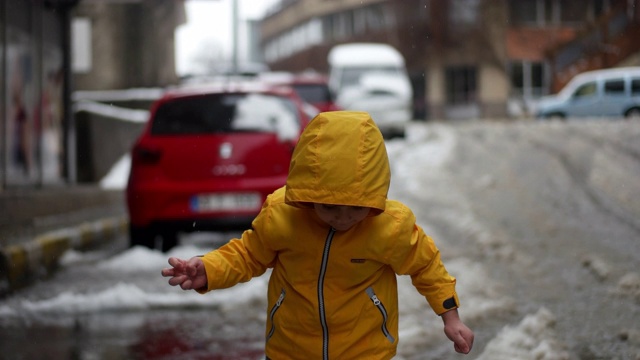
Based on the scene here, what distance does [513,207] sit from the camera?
12.3 m

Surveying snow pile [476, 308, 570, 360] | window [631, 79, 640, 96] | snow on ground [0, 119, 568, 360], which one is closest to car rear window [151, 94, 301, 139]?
snow on ground [0, 119, 568, 360]

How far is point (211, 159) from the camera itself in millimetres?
9039

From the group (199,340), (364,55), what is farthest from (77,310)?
(364,55)

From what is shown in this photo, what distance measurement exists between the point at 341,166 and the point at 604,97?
2787 cm

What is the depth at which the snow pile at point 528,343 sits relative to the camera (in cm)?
497

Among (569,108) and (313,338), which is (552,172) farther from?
(569,108)

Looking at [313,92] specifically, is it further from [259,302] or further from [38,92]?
[259,302]

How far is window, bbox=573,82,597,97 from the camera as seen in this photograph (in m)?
29.7

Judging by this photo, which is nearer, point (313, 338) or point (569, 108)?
point (313, 338)

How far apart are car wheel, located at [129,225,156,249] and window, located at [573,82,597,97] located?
22375 millimetres

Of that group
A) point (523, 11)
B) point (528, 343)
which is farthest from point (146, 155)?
point (523, 11)

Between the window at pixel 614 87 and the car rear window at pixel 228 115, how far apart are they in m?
21.1

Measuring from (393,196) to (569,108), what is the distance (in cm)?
1787

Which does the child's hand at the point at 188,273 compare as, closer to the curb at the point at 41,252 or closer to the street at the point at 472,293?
the street at the point at 472,293
